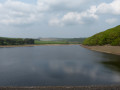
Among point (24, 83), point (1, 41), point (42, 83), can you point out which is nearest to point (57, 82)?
point (42, 83)

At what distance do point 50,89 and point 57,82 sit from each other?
32.5 ft

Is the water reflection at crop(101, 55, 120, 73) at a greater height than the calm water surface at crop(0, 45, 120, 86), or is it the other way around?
the water reflection at crop(101, 55, 120, 73)

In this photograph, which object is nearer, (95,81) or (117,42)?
(95,81)

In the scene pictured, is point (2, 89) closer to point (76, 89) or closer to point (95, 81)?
point (76, 89)

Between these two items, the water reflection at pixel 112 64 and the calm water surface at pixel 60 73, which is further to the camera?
the water reflection at pixel 112 64

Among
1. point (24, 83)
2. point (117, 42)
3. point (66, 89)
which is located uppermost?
point (117, 42)

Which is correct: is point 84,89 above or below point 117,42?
below

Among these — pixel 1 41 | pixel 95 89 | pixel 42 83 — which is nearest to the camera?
pixel 95 89

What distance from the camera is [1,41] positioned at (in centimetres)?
16338

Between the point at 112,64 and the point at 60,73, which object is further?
the point at 112,64

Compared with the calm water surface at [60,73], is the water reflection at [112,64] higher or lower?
higher

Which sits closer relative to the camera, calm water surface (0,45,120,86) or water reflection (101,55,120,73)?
calm water surface (0,45,120,86)

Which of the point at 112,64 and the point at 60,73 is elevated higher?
the point at 112,64

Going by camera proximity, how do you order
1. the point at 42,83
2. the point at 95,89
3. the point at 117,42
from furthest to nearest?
the point at 117,42, the point at 42,83, the point at 95,89
